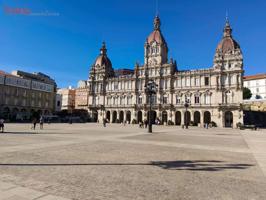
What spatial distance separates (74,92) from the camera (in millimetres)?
111562

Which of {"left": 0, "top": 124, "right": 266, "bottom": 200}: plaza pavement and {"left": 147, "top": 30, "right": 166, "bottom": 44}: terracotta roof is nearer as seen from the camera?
{"left": 0, "top": 124, "right": 266, "bottom": 200}: plaza pavement

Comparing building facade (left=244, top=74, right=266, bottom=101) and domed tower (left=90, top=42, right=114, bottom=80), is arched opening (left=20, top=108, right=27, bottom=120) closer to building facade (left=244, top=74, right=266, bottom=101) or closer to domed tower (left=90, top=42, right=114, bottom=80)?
domed tower (left=90, top=42, right=114, bottom=80)

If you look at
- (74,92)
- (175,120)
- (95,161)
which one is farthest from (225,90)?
(74,92)

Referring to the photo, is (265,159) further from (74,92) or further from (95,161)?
(74,92)

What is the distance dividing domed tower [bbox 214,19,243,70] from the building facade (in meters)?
35.1

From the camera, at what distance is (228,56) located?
2265 inches

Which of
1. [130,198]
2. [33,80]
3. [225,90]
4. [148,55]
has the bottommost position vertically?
[130,198]

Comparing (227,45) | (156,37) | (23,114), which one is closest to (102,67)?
(156,37)

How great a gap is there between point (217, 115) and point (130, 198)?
5590 cm

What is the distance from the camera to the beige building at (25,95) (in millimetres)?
65500

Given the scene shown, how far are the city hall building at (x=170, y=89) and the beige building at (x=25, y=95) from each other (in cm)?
1687

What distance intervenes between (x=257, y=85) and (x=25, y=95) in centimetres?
8846

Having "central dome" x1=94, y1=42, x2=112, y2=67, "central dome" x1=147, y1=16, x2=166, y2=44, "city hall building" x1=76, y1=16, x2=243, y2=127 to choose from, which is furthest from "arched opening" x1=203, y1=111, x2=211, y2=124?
"central dome" x1=94, y1=42, x2=112, y2=67

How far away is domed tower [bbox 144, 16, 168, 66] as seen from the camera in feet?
226
